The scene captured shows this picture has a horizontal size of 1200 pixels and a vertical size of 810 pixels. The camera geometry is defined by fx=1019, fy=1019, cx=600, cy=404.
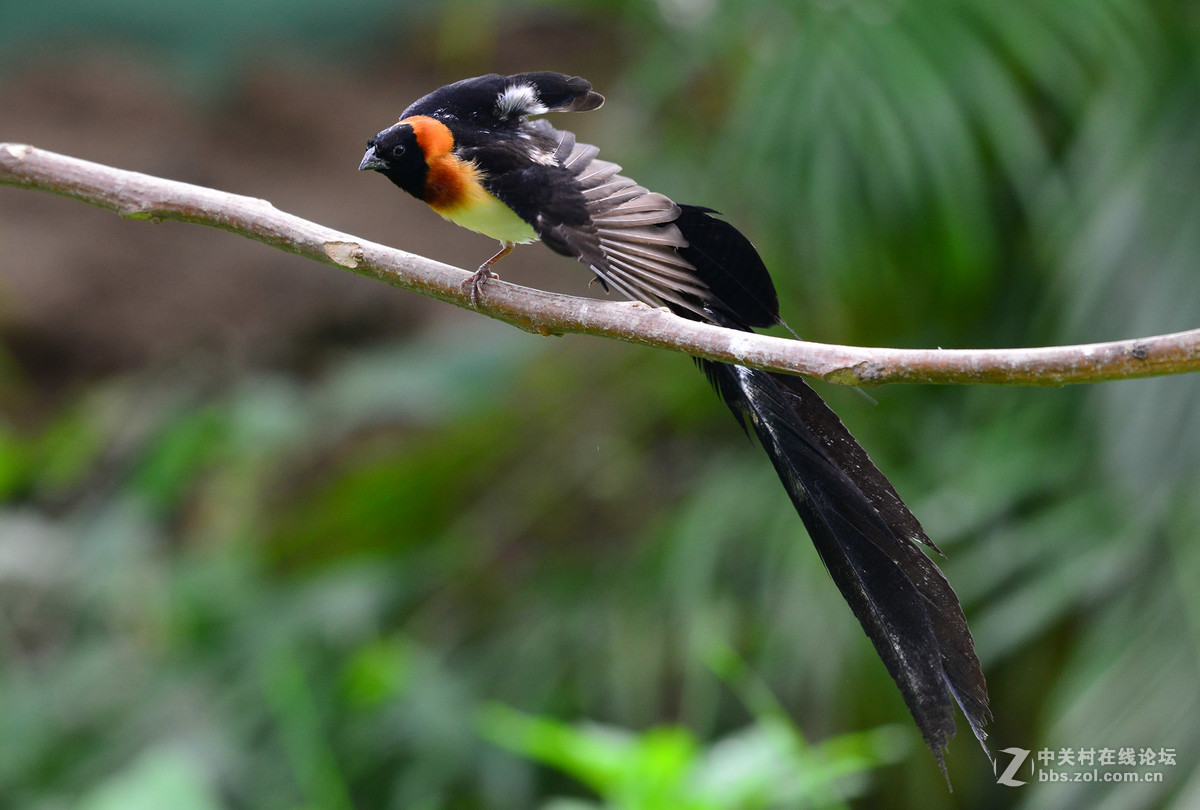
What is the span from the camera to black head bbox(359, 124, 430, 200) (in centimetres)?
84

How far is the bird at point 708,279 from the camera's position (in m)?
0.74

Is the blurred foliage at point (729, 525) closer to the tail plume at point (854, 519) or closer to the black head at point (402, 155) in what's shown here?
the tail plume at point (854, 519)

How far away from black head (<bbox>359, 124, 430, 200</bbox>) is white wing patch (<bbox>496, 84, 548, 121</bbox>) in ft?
0.27

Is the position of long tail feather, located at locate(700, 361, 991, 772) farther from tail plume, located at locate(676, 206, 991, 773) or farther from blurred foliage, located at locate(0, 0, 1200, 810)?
blurred foliage, located at locate(0, 0, 1200, 810)

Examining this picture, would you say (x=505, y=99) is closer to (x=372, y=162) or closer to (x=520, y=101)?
(x=520, y=101)

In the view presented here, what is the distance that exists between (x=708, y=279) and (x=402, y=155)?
272 mm

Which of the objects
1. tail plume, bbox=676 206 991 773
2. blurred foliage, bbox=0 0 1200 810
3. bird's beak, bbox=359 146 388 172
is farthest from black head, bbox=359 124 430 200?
blurred foliage, bbox=0 0 1200 810

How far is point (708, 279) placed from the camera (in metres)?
0.81

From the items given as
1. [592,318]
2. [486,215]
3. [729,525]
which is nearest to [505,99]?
[486,215]

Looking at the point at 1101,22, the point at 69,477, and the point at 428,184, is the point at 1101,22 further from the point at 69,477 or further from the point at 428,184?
the point at 69,477

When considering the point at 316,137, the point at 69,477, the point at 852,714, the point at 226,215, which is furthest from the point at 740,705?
the point at 316,137

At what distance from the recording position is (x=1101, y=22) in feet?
6.63

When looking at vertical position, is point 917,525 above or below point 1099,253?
below

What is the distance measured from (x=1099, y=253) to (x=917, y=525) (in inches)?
55.7
